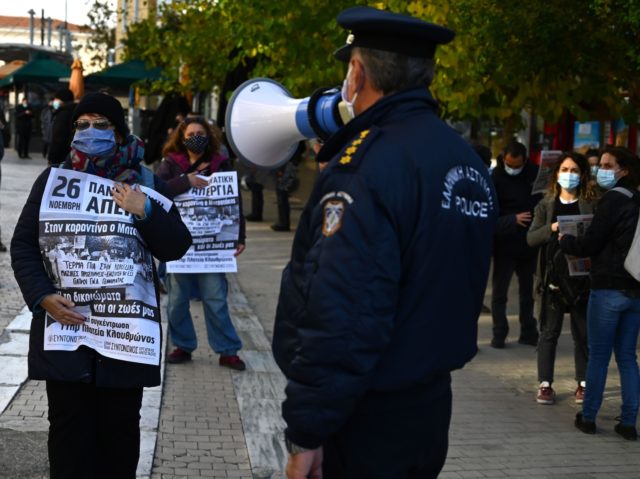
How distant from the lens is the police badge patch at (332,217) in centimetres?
270

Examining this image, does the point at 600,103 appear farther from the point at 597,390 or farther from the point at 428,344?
the point at 428,344

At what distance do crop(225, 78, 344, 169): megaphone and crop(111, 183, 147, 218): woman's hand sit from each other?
43 cm

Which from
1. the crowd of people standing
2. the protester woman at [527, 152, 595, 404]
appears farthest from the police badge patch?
the protester woman at [527, 152, 595, 404]

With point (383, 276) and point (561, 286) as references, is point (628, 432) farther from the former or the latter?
point (383, 276)

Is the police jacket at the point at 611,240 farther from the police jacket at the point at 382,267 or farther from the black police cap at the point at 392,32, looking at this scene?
the black police cap at the point at 392,32

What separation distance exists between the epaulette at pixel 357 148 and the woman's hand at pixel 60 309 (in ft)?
5.58

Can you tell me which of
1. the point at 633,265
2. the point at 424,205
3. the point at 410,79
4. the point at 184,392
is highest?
the point at 410,79

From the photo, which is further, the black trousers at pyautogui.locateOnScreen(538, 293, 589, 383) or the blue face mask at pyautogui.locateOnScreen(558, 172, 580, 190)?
the blue face mask at pyautogui.locateOnScreen(558, 172, 580, 190)

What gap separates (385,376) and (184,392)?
14.8ft

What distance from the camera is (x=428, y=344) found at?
9.32 feet

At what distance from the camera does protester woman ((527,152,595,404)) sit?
7.46 meters

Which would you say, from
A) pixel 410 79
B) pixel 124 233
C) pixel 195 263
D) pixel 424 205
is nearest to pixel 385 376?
pixel 424 205

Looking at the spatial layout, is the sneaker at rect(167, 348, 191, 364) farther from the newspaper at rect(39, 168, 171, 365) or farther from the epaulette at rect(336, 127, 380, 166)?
the epaulette at rect(336, 127, 380, 166)

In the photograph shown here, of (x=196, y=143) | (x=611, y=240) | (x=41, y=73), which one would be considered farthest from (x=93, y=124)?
(x=41, y=73)
